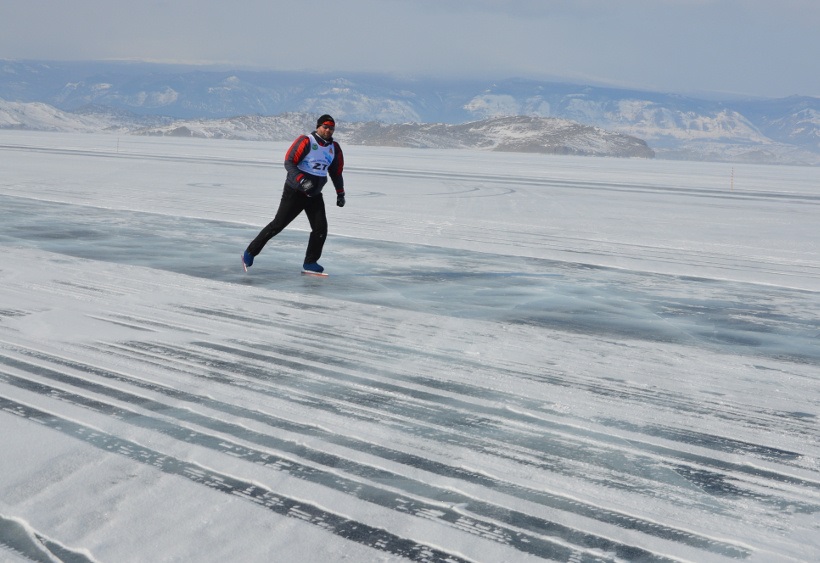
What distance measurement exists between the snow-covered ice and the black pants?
0.94 ft

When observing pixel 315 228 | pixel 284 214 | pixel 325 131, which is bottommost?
pixel 315 228

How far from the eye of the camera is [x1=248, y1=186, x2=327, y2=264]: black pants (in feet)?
31.3

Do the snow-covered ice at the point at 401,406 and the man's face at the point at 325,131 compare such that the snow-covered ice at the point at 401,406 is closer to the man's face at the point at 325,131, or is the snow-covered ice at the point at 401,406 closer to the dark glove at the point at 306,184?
the dark glove at the point at 306,184

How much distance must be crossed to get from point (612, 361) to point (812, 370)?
1330 millimetres

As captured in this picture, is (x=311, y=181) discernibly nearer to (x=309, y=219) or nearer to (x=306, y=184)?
(x=306, y=184)

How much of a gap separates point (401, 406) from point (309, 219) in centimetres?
490

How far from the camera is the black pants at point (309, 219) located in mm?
9555

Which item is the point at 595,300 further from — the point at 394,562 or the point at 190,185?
the point at 190,185

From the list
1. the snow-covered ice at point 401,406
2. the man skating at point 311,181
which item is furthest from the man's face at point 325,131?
the snow-covered ice at point 401,406

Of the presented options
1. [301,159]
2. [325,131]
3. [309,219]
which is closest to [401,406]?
[325,131]

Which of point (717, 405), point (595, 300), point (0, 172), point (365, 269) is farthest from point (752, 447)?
point (0, 172)

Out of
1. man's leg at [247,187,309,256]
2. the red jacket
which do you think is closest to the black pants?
man's leg at [247,187,309,256]

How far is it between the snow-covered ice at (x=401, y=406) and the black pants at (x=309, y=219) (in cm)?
29

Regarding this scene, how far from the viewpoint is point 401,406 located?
4988mm
